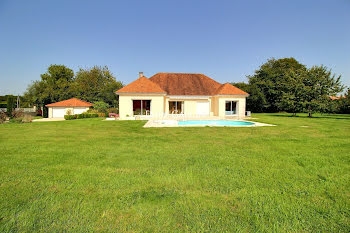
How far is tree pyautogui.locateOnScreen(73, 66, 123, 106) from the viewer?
43909 millimetres

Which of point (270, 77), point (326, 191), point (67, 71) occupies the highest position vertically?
point (67, 71)

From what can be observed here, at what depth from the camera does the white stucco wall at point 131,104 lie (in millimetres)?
24484

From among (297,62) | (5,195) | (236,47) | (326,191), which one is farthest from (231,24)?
(297,62)

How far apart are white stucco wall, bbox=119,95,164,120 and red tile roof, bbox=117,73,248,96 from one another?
2.84ft

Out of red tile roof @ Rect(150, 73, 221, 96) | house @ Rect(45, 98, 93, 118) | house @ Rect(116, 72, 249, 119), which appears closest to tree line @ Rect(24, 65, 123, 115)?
house @ Rect(45, 98, 93, 118)

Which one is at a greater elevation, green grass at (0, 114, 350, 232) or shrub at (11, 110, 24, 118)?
shrub at (11, 110, 24, 118)

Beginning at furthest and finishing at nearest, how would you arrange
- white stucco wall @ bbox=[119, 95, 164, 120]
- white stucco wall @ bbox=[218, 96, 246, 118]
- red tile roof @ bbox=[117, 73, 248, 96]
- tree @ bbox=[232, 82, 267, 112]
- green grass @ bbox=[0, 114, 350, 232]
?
tree @ bbox=[232, 82, 267, 112] < white stucco wall @ bbox=[218, 96, 246, 118] < red tile roof @ bbox=[117, 73, 248, 96] < white stucco wall @ bbox=[119, 95, 164, 120] < green grass @ bbox=[0, 114, 350, 232]

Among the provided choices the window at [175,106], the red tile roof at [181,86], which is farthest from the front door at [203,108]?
the window at [175,106]

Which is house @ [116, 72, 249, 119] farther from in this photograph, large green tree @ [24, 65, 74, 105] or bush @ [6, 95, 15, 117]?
large green tree @ [24, 65, 74, 105]

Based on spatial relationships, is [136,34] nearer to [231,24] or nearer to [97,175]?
[231,24]

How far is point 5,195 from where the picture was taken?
3.31 m

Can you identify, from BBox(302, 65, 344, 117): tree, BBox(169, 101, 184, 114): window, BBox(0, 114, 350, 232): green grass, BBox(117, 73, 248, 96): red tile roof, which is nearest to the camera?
BBox(0, 114, 350, 232): green grass

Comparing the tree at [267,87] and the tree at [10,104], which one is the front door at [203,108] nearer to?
the tree at [267,87]

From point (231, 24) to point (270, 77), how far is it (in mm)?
20298
